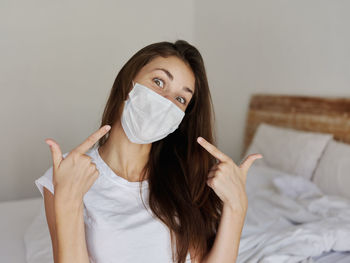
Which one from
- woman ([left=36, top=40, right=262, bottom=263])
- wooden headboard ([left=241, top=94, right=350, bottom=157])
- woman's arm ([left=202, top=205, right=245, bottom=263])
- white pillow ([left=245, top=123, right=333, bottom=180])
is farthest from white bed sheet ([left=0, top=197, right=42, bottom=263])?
wooden headboard ([left=241, top=94, right=350, bottom=157])

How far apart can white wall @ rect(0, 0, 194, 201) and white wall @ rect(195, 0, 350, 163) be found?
0.74 metres

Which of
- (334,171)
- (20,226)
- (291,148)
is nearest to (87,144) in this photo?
(20,226)

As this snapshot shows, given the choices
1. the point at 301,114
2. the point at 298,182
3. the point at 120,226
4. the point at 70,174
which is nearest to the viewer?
the point at 70,174

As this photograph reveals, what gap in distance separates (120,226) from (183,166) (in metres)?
0.35

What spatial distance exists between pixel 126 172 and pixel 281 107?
1693 mm

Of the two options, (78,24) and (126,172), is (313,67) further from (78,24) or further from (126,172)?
(78,24)

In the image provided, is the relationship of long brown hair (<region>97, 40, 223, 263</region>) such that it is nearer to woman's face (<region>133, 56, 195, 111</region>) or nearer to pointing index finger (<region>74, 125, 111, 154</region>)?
woman's face (<region>133, 56, 195, 111</region>)

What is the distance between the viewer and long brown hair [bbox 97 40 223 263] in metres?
1.01

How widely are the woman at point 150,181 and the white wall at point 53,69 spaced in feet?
6.32

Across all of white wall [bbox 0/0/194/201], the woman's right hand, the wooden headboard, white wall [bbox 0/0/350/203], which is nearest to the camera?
the woman's right hand

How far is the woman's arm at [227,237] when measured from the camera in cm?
96

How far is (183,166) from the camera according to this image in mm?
1191

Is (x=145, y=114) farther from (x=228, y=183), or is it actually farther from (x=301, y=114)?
(x=301, y=114)

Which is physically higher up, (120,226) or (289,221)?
(120,226)
